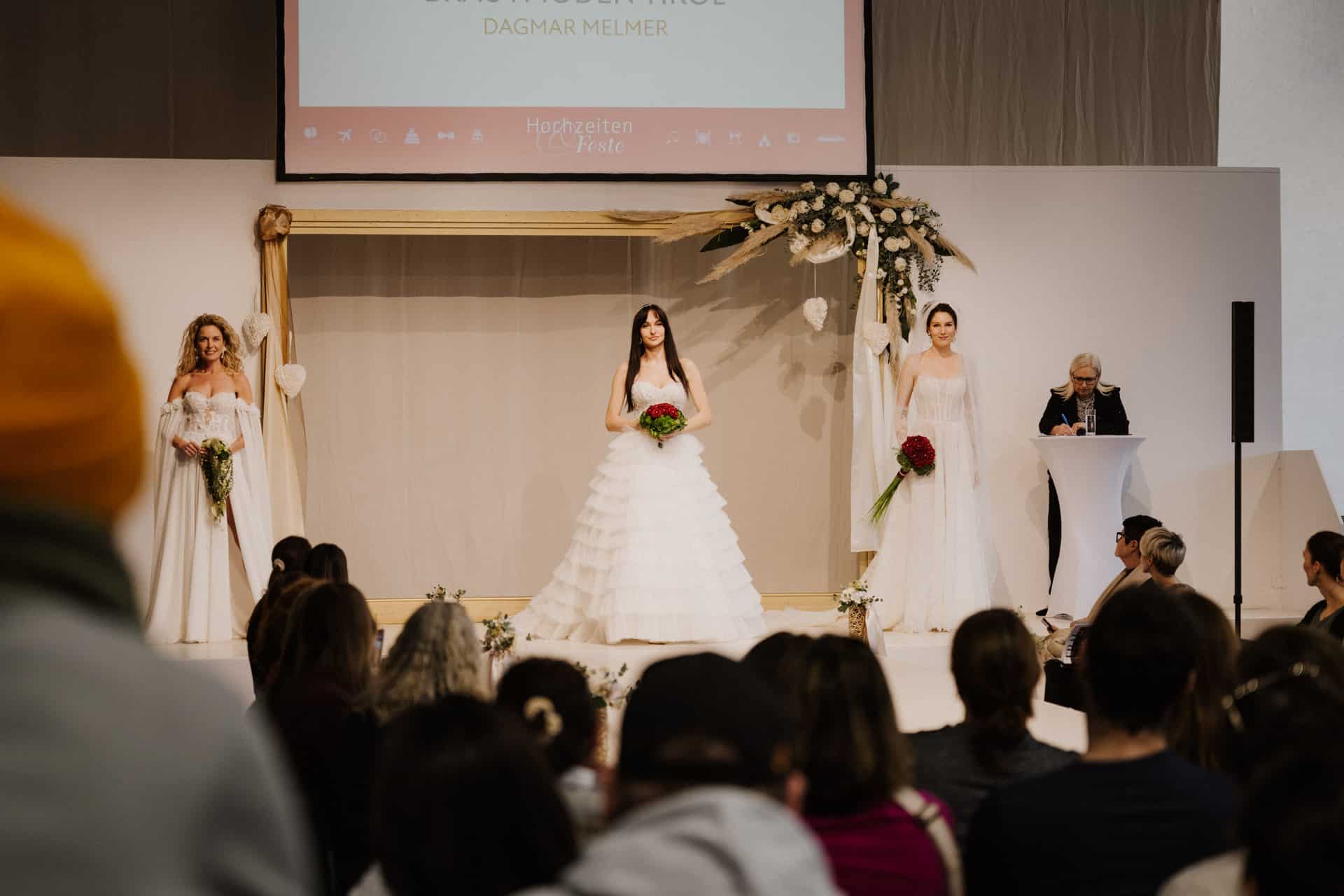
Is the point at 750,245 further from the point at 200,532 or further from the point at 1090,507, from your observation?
the point at 200,532

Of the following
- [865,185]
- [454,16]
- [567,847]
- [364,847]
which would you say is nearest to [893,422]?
[865,185]

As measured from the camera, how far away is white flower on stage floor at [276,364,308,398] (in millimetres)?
8094

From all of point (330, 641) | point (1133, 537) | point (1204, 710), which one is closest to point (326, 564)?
point (330, 641)

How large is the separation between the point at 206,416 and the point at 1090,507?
4955mm

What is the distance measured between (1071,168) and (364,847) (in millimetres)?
7407

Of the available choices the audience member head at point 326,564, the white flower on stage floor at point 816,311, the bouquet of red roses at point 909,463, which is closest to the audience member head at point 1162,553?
the bouquet of red roses at point 909,463

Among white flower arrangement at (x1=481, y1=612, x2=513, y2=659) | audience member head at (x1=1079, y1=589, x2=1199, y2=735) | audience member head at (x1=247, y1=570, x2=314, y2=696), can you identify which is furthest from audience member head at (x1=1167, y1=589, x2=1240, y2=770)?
white flower arrangement at (x1=481, y1=612, x2=513, y2=659)

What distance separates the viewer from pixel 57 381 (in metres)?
0.66

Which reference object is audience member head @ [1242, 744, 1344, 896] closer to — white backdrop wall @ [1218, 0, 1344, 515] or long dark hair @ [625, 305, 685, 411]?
long dark hair @ [625, 305, 685, 411]

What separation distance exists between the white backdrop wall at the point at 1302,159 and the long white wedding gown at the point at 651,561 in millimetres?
5310

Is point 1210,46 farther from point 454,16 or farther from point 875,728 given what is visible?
point 875,728

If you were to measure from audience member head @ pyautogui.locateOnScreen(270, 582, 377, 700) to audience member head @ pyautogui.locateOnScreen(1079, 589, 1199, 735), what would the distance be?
1420 millimetres

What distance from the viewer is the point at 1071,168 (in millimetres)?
8727

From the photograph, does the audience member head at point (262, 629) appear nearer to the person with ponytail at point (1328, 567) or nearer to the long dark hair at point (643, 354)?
the person with ponytail at point (1328, 567)
